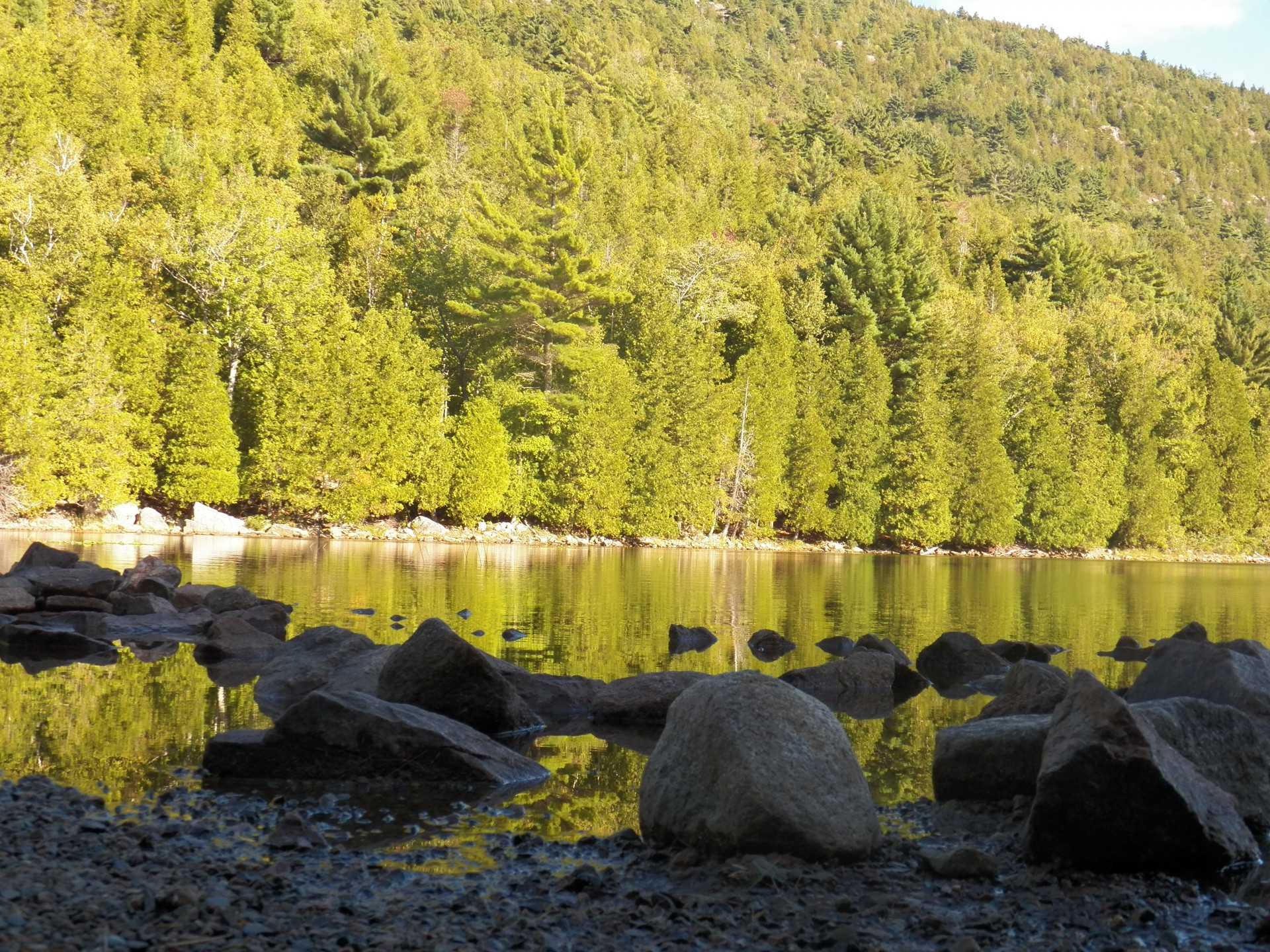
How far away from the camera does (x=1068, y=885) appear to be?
672 cm

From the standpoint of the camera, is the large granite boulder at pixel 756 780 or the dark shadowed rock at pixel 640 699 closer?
the large granite boulder at pixel 756 780

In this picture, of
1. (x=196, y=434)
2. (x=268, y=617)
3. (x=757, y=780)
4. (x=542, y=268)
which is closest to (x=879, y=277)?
(x=542, y=268)

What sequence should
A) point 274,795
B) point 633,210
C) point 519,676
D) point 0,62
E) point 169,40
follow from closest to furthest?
point 274,795 < point 519,676 < point 0,62 < point 633,210 < point 169,40

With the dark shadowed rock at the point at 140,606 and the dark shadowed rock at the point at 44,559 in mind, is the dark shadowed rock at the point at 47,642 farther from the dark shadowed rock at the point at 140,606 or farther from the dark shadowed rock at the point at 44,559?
the dark shadowed rock at the point at 44,559

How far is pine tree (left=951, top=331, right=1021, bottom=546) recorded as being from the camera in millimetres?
68000

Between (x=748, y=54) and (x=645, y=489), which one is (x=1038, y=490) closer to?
(x=645, y=489)

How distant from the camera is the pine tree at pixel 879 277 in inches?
2837

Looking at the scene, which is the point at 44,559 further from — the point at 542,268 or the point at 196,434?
the point at 542,268

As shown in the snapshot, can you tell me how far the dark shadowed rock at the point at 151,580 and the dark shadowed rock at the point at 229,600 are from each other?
1232 mm

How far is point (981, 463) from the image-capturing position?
223ft

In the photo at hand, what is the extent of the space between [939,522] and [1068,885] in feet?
202

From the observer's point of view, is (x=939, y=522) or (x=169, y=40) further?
(x=169, y=40)

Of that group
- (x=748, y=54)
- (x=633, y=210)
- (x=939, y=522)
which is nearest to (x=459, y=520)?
(x=939, y=522)

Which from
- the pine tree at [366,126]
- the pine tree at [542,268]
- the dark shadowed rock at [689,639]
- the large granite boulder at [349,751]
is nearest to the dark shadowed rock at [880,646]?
the dark shadowed rock at [689,639]
